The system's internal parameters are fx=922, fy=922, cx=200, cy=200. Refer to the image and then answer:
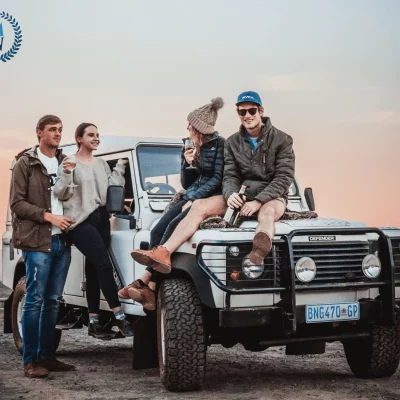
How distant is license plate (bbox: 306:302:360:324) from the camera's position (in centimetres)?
752

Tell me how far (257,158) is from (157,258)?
1.31m

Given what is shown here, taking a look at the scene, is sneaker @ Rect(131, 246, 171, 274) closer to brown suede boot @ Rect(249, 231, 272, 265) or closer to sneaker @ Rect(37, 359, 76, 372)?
brown suede boot @ Rect(249, 231, 272, 265)

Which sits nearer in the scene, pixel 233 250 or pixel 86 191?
pixel 233 250

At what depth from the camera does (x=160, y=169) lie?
9297 mm

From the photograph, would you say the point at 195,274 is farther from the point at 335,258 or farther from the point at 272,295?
the point at 335,258

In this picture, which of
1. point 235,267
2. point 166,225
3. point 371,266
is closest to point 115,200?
point 166,225

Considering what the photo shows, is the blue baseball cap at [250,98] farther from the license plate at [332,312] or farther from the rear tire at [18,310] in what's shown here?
the rear tire at [18,310]

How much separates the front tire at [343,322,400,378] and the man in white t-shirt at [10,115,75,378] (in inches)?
110

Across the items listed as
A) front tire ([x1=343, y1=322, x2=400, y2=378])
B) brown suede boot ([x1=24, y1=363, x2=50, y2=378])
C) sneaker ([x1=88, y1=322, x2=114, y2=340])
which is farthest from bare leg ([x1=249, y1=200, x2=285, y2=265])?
brown suede boot ([x1=24, y1=363, x2=50, y2=378])

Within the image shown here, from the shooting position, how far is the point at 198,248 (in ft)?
24.2

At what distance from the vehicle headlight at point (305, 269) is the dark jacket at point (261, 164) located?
73 centimetres

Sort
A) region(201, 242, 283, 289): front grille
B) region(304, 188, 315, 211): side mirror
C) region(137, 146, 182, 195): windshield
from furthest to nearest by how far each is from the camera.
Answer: region(304, 188, 315, 211): side mirror < region(137, 146, 182, 195): windshield < region(201, 242, 283, 289): front grille

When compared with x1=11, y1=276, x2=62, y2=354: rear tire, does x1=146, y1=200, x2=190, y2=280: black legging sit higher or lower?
higher

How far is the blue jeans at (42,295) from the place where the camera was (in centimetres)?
848
